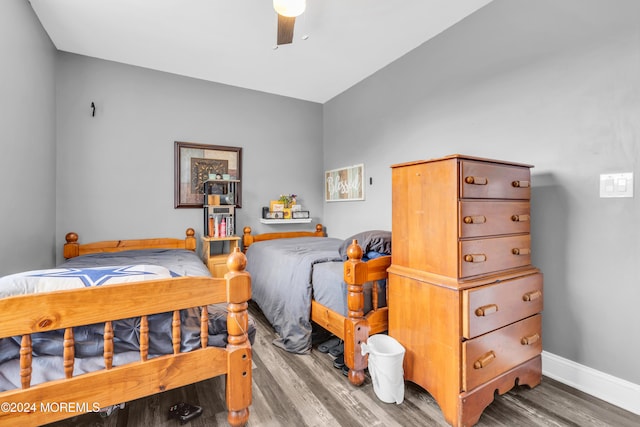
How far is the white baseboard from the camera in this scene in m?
1.58

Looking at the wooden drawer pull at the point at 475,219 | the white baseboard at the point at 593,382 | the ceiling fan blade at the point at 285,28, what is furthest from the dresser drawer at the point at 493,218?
the ceiling fan blade at the point at 285,28

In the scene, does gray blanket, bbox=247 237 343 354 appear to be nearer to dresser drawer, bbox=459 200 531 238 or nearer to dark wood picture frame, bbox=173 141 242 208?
dresser drawer, bbox=459 200 531 238

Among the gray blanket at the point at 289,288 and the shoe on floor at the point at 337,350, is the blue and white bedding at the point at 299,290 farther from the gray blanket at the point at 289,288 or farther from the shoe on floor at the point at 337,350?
the shoe on floor at the point at 337,350

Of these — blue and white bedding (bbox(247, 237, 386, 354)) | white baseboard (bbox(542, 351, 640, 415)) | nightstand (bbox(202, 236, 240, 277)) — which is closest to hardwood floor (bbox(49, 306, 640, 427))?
white baseboard (bbox(542, 351, 640, 415))

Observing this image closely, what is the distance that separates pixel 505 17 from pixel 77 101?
12.9 ft

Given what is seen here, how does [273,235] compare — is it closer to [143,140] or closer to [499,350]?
[143,140]

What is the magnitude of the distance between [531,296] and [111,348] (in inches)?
85.6

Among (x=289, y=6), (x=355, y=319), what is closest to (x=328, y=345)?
(x=355, y=319)

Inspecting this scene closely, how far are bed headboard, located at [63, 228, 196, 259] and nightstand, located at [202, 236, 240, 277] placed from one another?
0.59 ft

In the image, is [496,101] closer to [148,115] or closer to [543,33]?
[543,33]

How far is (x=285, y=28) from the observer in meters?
1.86

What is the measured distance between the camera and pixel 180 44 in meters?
2.78

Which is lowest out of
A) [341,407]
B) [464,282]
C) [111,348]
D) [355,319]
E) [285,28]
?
[341,407]

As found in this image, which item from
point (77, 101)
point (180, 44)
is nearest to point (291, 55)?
point (180, 44)
